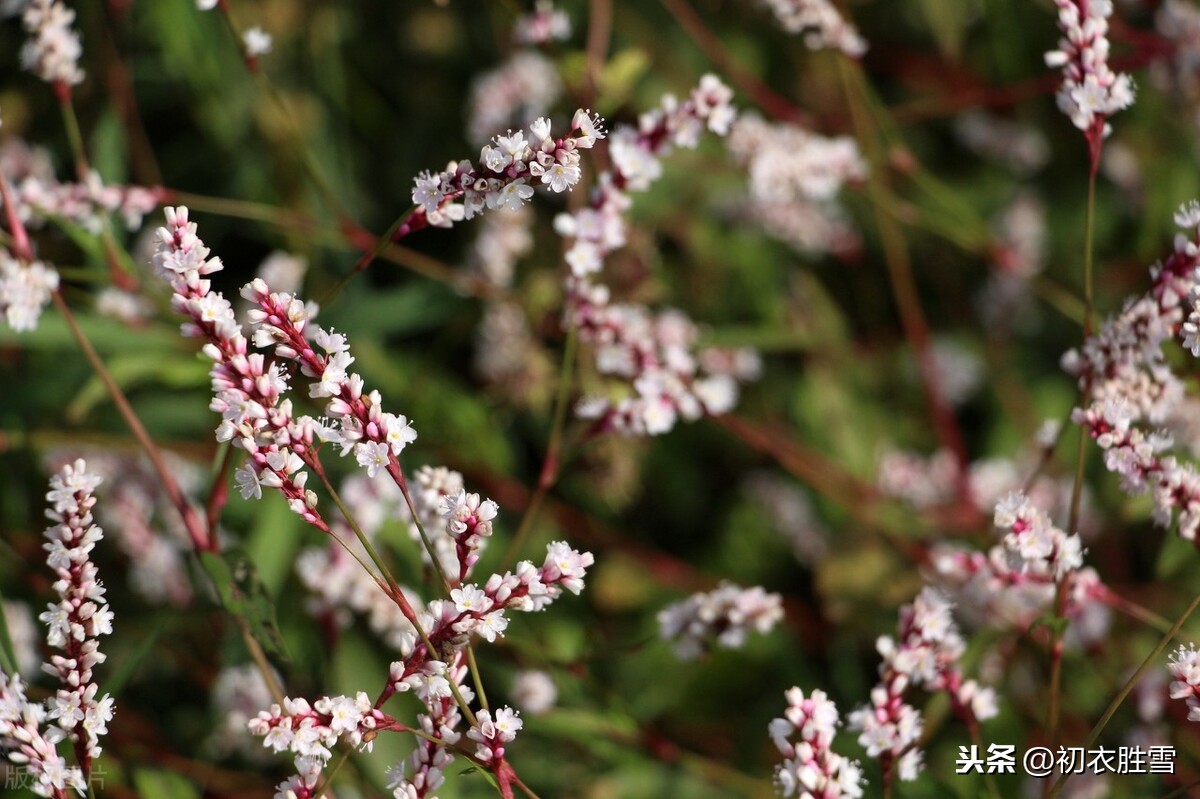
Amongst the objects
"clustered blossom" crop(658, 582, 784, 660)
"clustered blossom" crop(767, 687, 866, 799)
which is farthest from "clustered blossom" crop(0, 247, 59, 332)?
"clustered blossom" crop(767, 687, 866, 799)

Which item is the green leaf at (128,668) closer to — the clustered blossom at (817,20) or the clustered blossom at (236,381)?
the clustered blossom at (236,381)

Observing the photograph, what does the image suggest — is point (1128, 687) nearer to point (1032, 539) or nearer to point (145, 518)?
point (1032, 539)

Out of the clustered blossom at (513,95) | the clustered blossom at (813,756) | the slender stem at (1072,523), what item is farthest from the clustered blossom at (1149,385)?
the clustered blossom at (513,95)

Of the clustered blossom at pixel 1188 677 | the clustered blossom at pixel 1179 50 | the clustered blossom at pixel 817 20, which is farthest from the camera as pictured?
the clustered blossom at pixel 1179 50

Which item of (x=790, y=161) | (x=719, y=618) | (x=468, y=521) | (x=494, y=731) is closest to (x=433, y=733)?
(x=494, y=731)

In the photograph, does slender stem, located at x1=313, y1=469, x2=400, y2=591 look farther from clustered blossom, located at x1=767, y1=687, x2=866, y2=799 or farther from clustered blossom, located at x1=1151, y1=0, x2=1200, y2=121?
clustered blossom, located at x1=1151, y1=0, x2=1200, y2=121

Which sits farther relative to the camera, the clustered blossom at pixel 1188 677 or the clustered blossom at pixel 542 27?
the clustered blossom at pixel 542 27

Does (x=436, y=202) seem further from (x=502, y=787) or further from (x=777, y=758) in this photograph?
(x=777, y=758)
